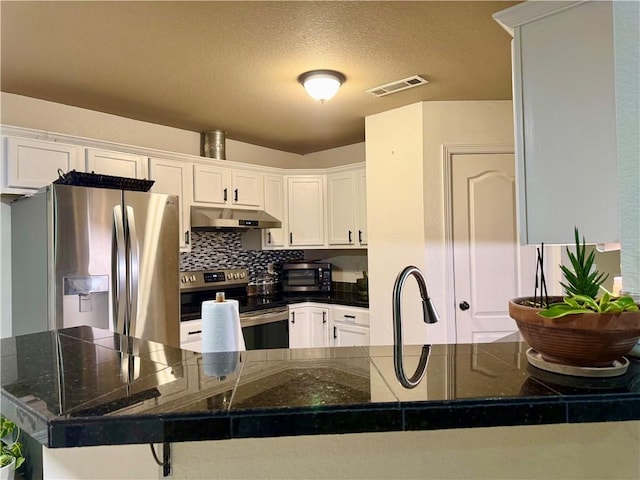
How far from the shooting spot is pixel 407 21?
1974 mm

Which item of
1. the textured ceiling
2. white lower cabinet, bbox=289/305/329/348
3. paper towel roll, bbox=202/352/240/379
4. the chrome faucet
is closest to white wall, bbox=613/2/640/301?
the chrome faucet

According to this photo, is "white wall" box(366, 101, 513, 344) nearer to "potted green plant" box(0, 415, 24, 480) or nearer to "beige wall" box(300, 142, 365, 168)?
"beige wall" box(300, 142, 365, 168)

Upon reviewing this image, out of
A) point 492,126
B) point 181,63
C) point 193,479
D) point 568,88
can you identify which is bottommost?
point 193,479

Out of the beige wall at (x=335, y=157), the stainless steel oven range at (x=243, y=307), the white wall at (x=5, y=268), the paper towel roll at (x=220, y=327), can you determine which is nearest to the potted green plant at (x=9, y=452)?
the white wall at (x=5, y=268)

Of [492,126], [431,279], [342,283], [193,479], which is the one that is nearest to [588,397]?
[193,479]

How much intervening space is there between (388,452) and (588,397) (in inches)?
14.8

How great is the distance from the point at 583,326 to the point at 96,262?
2457mm

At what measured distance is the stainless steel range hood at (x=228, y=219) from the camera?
348 centimetres

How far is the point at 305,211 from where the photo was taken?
13.7 feet

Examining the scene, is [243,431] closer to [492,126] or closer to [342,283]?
[492,126]

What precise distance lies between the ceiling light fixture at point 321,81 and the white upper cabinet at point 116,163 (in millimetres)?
1374

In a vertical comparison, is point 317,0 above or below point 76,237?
above

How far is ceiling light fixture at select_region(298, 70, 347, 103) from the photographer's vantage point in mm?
2521

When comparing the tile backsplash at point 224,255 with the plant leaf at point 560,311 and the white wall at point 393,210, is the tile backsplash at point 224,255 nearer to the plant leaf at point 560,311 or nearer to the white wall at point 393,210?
the white wall at point 393,210
